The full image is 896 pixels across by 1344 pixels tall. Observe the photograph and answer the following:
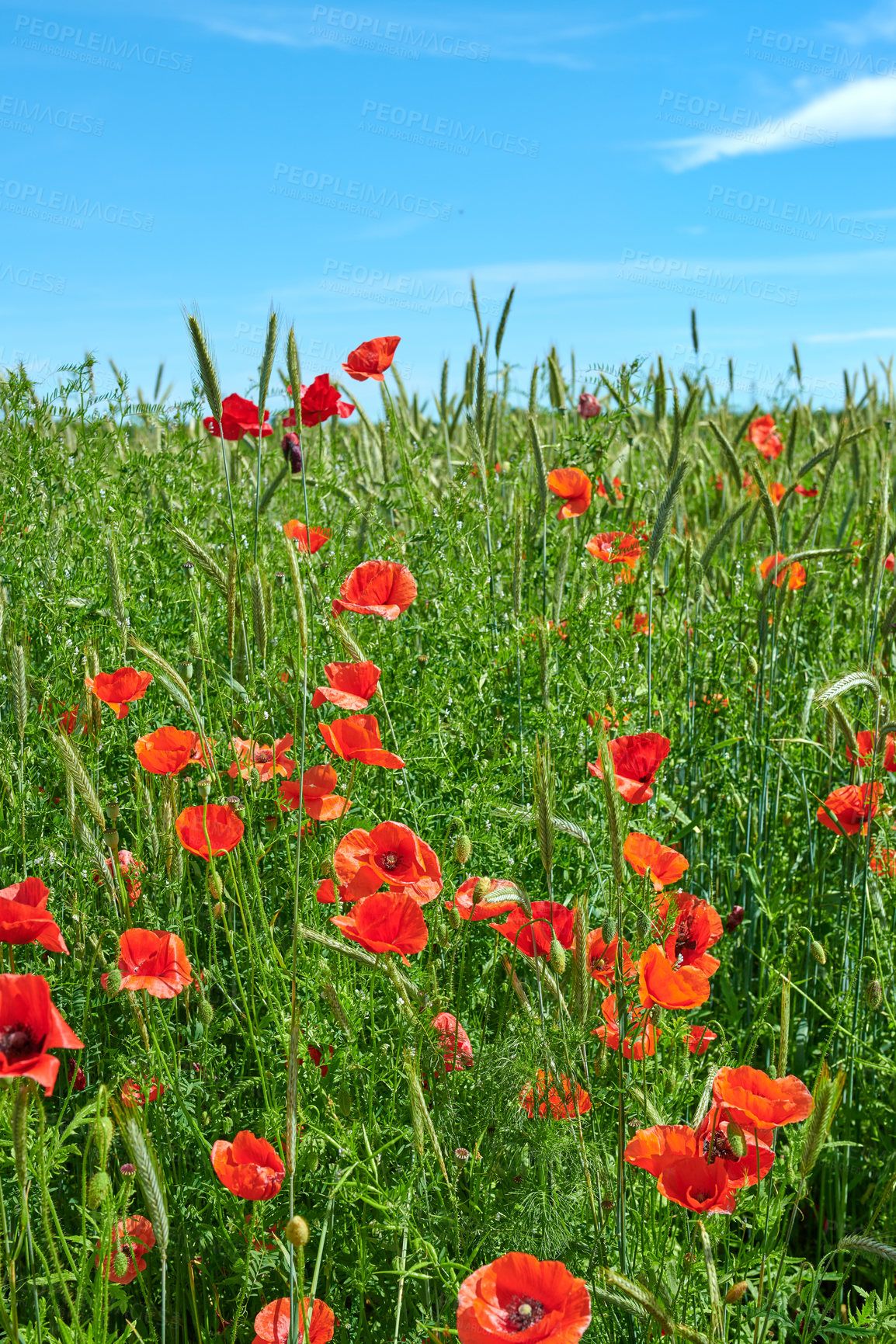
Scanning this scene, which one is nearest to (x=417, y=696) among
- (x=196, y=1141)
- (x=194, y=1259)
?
(x=196, y=1141)

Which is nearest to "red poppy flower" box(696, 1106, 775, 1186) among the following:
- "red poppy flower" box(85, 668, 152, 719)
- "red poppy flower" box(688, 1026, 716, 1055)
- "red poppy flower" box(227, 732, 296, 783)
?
"red poppy flower" box(688, 1026, 716, 1055)

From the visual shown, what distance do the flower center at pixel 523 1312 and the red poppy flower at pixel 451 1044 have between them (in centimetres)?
38

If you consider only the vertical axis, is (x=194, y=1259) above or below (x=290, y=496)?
below

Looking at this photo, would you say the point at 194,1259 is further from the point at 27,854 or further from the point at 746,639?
the point at 746,639

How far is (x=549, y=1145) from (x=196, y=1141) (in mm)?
604

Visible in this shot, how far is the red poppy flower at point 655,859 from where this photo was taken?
1422 mm

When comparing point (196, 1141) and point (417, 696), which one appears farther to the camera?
point (417, 696)

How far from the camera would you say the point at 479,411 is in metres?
2.36

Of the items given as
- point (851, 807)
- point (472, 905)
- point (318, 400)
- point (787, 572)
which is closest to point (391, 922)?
point (472, 905)

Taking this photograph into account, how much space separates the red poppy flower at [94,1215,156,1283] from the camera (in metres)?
1.20

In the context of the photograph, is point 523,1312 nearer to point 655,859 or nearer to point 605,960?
point 605,960

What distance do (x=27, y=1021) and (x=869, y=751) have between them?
4.92 ft

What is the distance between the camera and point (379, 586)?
6.36 feet

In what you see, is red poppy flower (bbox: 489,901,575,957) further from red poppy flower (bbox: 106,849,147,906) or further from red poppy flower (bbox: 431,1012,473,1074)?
red poppy flower (bbox: 106,849,147,906)
